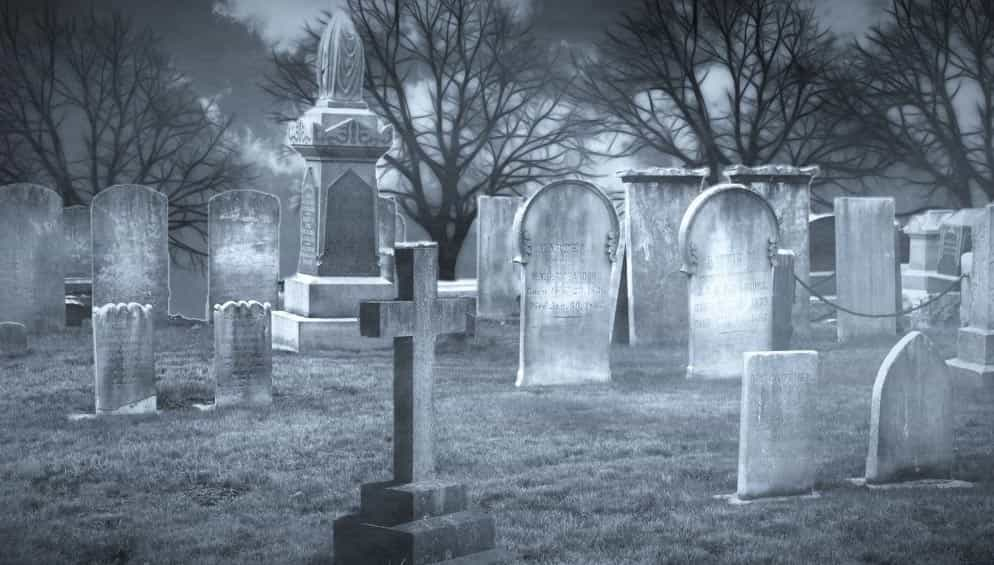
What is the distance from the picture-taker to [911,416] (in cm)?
787

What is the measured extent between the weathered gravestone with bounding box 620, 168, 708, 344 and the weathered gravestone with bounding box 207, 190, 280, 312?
16.3ft

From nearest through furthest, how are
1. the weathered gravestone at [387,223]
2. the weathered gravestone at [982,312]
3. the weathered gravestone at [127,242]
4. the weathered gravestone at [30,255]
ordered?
1. the weathered gravestone at [982,312]
2. the weathered gravestone at [30,255]
3. the weathered gravestone at [127,242]
4. the weathered gravestone at [387,223]

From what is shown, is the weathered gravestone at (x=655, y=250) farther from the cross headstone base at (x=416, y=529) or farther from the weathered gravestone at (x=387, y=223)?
the cross headstone base at (x=416, y=529)

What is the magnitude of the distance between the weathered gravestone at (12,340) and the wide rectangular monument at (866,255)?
9.82 m

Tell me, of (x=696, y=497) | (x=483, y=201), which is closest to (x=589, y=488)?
(x=696, y=497)

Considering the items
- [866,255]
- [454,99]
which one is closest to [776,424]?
[866,255]

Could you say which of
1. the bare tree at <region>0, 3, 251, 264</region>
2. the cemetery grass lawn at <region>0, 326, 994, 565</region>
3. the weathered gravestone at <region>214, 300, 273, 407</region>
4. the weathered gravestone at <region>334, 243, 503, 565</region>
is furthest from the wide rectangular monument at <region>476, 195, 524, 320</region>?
the weathered gravestone at <region>334, 243, 503, 565</region>

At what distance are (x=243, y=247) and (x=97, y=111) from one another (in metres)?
10.5

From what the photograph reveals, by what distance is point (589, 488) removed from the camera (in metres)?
7.89

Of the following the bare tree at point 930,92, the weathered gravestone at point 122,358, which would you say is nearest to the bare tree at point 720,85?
the bare tree at point 930,92

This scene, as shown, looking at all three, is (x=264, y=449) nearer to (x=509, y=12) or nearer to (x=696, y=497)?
(x=696, y=497)

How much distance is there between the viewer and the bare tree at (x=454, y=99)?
85.9ft

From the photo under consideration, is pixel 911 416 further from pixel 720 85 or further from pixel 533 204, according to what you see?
pixel 720 85

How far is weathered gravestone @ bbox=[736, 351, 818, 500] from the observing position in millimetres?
7398
